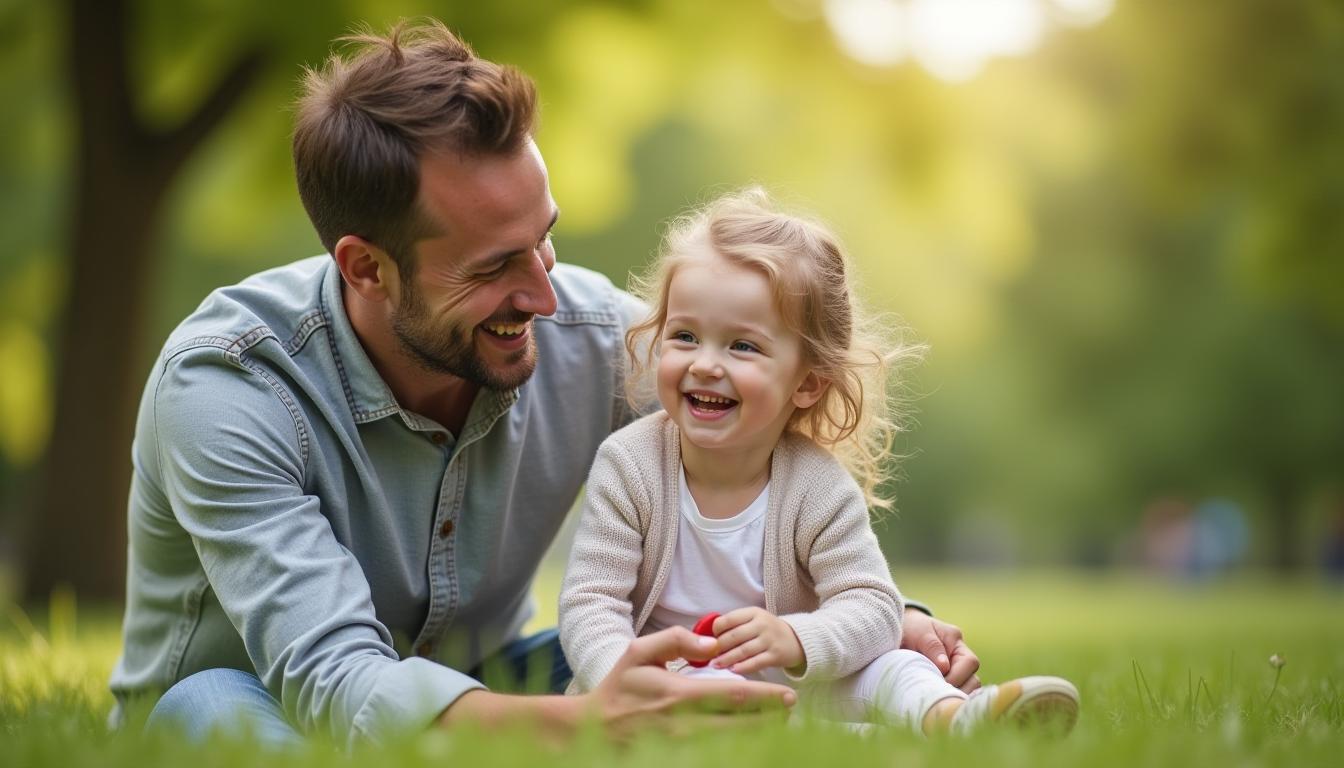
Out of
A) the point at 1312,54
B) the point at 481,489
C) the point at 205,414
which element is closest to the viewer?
the point at 205,414

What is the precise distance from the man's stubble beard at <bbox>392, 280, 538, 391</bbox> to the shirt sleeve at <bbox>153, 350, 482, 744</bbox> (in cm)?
38

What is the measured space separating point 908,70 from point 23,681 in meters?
7.83

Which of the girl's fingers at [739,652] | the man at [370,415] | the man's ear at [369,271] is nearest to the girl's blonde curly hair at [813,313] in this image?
the man at [370,415]

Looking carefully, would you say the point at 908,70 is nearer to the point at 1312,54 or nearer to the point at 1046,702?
the point at 1312,54

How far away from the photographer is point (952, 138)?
10336mm

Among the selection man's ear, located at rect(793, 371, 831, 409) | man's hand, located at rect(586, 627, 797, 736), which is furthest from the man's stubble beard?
man's hand, located at rect(586, 627, 797, 736)

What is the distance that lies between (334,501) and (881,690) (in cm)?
142

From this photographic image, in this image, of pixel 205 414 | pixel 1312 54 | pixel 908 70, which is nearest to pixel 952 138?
pixel 908 70

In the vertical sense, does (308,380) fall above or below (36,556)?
above

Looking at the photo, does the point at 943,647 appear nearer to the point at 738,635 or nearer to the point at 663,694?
the point at 738,635

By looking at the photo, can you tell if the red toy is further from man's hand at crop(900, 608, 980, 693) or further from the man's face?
the man's face

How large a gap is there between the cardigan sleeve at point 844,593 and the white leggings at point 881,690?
1.7 inches

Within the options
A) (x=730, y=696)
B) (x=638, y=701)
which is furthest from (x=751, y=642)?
(x=638, y=701)

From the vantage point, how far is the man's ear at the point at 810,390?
342cm
